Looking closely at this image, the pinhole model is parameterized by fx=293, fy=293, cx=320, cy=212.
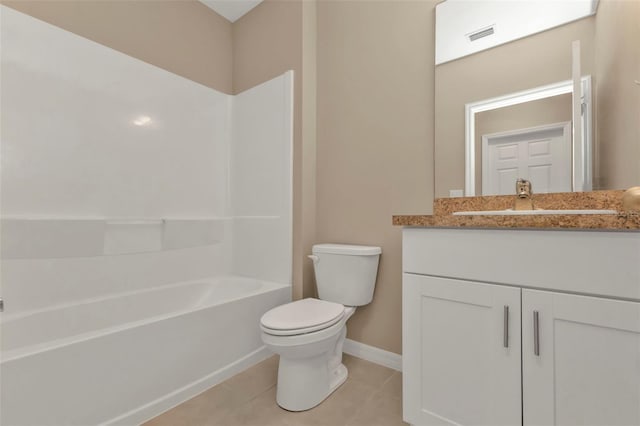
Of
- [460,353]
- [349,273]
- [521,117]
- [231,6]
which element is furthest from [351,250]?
[231,6]

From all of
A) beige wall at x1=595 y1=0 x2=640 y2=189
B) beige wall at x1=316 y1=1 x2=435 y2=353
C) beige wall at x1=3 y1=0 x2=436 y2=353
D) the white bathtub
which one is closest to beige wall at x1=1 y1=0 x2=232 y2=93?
beige wall at x1=3 y1=0 x2=436 y2=353

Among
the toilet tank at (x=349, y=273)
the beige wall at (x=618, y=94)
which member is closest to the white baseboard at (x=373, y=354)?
the toilet tank at (x=349, y=273)

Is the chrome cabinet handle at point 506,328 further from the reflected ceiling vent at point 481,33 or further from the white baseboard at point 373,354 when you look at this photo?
the reflected ceiling vent at point 481,33

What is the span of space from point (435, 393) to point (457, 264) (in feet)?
1.59

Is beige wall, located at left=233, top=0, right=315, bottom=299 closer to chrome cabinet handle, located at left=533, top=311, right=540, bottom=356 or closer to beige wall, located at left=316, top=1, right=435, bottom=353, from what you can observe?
beige wall, located at left=316, top=1, right=435, bottom=353

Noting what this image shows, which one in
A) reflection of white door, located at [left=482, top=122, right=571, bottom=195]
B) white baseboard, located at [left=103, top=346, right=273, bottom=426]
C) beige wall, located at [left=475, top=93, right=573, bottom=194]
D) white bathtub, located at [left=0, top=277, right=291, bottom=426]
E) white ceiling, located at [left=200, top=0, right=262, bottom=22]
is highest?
white ceiling, located at [left=200, top=0, right=262, bottom=22]

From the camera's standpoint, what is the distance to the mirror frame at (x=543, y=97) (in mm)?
1242

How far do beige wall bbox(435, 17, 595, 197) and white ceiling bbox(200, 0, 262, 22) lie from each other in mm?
1712

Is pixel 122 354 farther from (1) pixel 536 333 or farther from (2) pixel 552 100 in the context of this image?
(2) pixel 552 100

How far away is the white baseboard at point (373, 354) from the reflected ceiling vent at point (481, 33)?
5.98 ft

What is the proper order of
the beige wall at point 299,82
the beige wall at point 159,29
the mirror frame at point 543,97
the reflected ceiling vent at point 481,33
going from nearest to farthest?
1. the mirror frame at point 543,97
2. the reflected ceiling vent at point 481,33
3. the beige wall at point 159,29
4. the beige wall at point 299,82

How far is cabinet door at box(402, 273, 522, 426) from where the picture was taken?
36.5 inches

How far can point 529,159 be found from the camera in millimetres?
1372

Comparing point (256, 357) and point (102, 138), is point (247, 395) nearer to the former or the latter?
point (256, 357)
